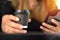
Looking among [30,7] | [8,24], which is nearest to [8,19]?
[8,24]

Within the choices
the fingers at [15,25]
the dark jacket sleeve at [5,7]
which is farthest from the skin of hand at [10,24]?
the dark jacket sleeve at [5,7]

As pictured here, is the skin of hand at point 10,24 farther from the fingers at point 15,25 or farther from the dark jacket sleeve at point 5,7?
the dark jacket sleeve at point 5,7

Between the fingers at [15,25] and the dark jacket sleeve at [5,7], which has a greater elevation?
the dark jacket sleeve at [5,7]

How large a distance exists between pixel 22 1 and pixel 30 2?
54mm

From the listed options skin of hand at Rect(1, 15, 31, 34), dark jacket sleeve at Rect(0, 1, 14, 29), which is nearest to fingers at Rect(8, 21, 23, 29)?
skin of hand at Rect(1, 15, 31, 34)

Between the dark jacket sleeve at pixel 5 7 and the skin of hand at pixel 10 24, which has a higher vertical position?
the dark jacket sleeve at pixel 5 7

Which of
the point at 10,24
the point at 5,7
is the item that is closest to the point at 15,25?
the point at 10,24

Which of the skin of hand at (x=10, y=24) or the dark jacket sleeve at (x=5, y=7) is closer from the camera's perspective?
the skin of hand at (x=10, y=24)

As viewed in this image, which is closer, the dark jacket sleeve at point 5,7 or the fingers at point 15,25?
the fingers at point 15,25

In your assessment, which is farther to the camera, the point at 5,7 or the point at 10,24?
the point at 5,7

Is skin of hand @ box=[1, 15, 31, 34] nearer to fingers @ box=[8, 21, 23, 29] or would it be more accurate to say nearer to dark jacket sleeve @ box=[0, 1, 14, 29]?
fingers @ box=[8, 21, 23, 29]

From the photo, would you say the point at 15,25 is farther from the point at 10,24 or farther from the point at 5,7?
the point at 5,7

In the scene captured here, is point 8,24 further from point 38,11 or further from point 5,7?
point 38,11

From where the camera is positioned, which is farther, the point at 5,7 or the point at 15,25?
the point at 5,7
